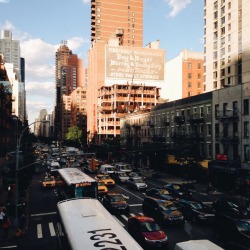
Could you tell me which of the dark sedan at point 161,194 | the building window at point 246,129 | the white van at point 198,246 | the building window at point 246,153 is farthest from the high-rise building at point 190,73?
the white van at point 198,246

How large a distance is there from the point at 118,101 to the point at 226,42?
Answer: 179 feet

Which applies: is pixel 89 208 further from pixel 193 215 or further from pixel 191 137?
pixel 191 137

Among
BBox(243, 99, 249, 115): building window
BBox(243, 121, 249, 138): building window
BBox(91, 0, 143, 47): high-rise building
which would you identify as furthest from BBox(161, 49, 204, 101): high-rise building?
BBox(243, 121, 249, 138): building window

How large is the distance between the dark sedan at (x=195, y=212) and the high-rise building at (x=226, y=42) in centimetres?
4338

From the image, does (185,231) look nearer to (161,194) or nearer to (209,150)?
(161,194)

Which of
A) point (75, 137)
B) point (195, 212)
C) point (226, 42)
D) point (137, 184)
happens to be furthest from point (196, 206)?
point (75, 137)

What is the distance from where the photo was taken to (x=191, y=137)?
57.4m

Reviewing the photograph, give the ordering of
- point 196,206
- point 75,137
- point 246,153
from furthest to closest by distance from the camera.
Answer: point 75,137 → point 246,153 → point 196,206

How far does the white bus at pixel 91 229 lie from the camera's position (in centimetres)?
1253

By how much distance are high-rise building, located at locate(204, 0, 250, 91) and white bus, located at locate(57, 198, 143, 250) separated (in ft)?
185

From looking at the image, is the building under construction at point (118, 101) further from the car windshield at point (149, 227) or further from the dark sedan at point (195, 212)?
the car windshield at point (149, 227)

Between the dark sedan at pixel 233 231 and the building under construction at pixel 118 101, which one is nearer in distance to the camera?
the dark sedan at pixel 233 231

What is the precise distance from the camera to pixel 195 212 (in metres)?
27.9

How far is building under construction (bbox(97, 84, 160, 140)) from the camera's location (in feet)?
403
